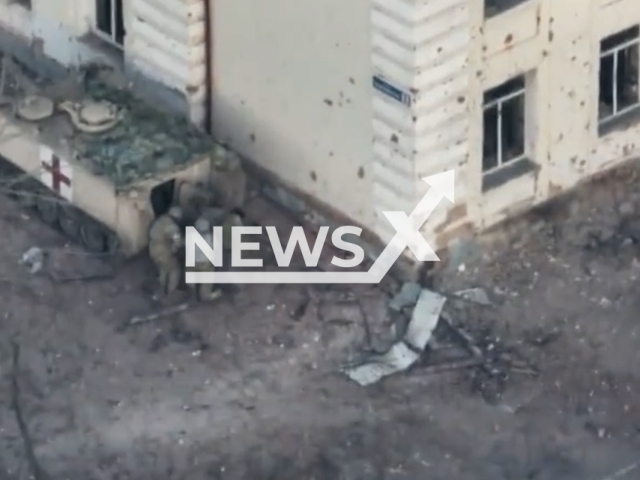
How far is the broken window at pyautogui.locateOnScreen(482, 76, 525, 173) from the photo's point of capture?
32.6m

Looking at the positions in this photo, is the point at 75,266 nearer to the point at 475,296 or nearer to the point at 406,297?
the point at 406,297

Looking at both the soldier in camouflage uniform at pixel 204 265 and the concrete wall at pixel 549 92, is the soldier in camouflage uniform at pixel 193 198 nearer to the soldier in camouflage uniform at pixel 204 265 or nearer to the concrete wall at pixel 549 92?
the soldier in camouflage uniform at pixel 204 265

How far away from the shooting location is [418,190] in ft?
105

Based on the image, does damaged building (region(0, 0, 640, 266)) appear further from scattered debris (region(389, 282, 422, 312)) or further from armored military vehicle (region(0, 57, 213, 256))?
armored military vehicle (region(0, 57, 213, 256))

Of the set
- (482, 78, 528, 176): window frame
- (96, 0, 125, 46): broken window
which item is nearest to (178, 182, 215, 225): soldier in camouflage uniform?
(96, 0, 125, 46): broken window

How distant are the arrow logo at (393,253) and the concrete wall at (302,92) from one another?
1.70ft

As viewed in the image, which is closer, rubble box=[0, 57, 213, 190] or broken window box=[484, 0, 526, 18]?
broken window box=[484, 0, 526, 18]

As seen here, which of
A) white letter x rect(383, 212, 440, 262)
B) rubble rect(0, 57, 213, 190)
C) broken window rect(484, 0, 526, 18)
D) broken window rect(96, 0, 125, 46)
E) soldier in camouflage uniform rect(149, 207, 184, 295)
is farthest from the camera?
broken window rect(96, 0, 125, 46)

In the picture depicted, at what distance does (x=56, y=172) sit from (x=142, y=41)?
7.23 feet

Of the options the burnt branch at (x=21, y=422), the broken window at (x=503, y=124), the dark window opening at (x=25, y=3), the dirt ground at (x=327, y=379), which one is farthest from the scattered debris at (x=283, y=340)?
the dark window opening at (x=25, y=3)

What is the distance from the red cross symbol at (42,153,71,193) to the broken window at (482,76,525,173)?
5128 mm

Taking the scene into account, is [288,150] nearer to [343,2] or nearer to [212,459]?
[343,2]

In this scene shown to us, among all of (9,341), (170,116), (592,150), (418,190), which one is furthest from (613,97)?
(9,341)

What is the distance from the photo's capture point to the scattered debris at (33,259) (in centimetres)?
3338
